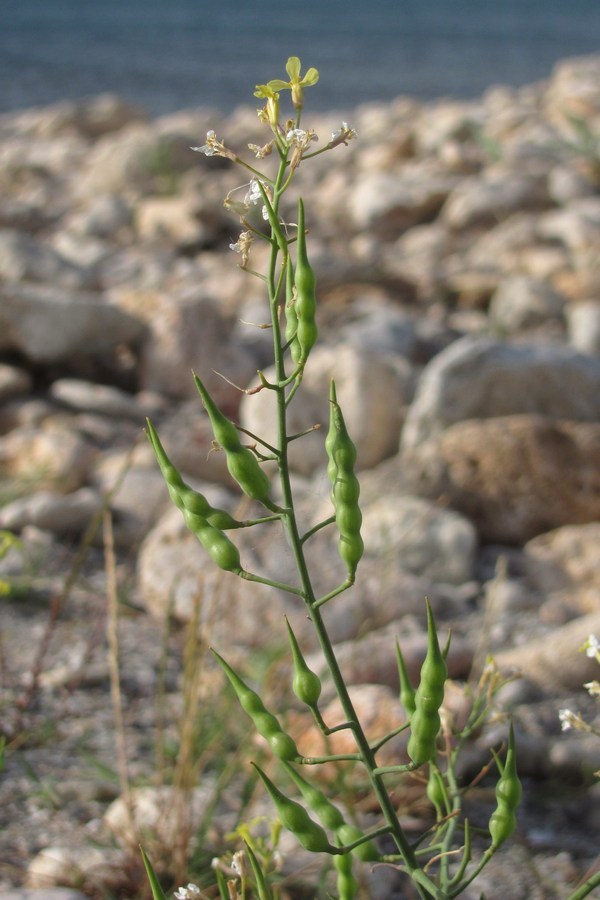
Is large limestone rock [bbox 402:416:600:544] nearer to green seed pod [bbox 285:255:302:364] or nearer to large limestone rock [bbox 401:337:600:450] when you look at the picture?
large limestone rock [bbox 401:337:600:450]

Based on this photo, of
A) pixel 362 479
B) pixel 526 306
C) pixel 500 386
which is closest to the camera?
pixel 362 479

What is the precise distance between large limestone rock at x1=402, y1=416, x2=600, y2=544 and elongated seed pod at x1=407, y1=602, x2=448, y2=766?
225 centimetres

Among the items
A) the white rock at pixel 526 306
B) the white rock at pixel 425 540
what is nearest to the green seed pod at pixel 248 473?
the white rock at pixel 425 540

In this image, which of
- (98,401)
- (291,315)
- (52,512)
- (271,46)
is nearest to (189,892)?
(291,315)

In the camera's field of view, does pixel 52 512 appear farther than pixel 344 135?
Yes

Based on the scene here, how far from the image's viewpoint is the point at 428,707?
895 millimetres

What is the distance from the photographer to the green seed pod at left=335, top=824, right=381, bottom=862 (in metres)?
0.95

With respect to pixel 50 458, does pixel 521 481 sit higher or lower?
lower

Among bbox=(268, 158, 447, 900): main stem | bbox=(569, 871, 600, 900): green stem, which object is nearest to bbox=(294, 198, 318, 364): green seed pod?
bbox=(268, 158, 447, 900): main stem

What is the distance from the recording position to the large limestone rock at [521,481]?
124 inches

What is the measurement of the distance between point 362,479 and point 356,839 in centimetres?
234

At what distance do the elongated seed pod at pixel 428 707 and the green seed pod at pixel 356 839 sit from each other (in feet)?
0.31

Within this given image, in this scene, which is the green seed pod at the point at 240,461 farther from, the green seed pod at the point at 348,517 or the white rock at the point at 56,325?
the white rock at the point at 56,325

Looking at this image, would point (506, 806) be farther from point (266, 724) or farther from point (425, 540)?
point (425, 540)
